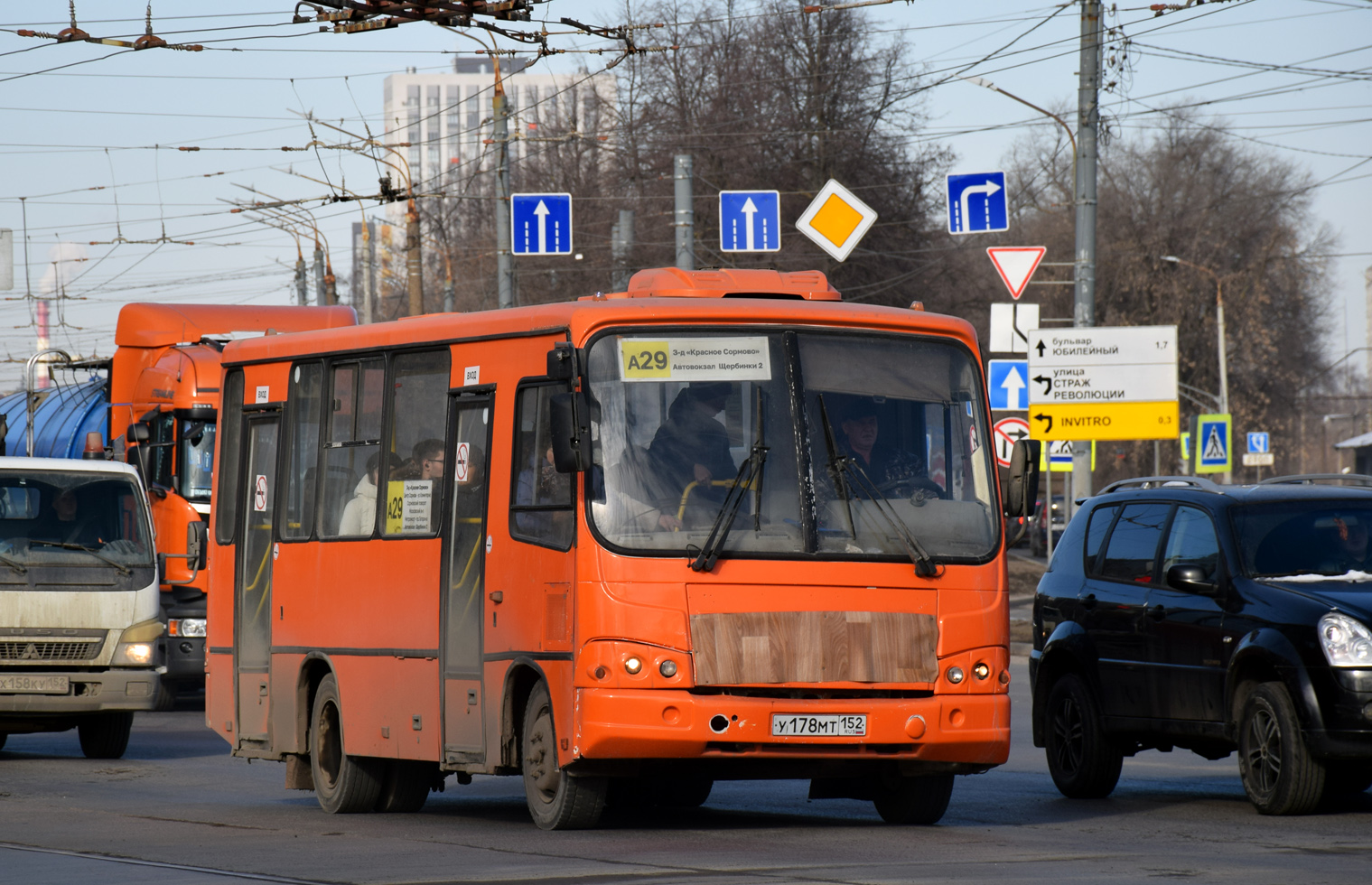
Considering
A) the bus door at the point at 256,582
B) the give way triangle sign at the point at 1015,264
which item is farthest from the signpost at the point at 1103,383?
the bus door at the point at 256,582

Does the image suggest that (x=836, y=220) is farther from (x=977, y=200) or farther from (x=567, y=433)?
(x=567, y=433)

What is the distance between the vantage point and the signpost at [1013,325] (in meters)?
25.1

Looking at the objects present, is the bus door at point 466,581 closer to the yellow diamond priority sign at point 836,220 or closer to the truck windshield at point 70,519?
the truck windshield at point 70,519

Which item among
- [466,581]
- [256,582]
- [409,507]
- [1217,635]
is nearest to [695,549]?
[466,581]

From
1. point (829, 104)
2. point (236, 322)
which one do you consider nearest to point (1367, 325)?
point (829, 104)

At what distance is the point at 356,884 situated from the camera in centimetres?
828

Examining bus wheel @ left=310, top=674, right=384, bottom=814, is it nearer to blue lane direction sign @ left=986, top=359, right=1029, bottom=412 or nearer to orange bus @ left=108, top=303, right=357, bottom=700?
orange bus @ left=108, top=303, right=357, bottom=700

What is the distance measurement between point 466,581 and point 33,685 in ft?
21.4

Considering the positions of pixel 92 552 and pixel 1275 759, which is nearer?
pixel 1275 759

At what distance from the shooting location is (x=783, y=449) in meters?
10.1

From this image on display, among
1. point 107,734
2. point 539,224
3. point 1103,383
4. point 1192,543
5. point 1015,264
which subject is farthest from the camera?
point 539,224

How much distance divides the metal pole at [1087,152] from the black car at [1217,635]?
9941 millimetres

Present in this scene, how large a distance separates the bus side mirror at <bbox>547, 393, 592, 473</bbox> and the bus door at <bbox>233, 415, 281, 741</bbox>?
12.6 feet

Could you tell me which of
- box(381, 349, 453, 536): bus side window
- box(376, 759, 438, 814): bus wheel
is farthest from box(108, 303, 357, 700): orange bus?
box(381, 349, 453, 536): bus side window
